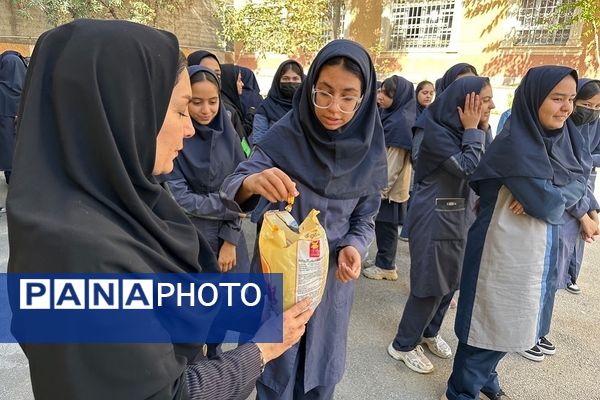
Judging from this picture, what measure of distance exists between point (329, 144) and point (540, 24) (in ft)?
39.8

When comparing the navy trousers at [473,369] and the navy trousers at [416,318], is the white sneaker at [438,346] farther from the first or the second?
the navy trousers at [473,369]

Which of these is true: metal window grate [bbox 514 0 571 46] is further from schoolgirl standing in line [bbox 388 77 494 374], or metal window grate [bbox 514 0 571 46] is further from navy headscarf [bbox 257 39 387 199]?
navy headscarf [bbox 257 39 387 199]

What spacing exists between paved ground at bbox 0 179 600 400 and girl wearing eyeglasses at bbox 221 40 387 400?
89cm

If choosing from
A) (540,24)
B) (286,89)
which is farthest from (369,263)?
(540,24)

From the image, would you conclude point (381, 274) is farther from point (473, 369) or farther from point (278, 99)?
point (278, 99)

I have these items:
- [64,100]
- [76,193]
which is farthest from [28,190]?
[64,100]

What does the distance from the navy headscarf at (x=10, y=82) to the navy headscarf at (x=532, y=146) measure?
5696 millimetres

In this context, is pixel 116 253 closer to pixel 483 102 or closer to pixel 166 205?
pixel 166 205

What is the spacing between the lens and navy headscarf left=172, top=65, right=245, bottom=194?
235 centimetres

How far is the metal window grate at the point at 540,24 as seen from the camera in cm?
1065

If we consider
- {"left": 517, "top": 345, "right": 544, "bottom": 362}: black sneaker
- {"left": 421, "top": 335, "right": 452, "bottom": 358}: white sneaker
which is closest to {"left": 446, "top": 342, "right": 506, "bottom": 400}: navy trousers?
{"left": 421, "top": 335, "right": 452, "bottom": 358}: white sneaker

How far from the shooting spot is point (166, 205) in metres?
1.09

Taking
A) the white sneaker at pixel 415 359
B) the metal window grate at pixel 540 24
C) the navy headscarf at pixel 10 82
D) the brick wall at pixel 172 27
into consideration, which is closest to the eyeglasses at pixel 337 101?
the white sneaker at pixel 415 359

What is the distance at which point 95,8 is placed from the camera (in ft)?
44.1
